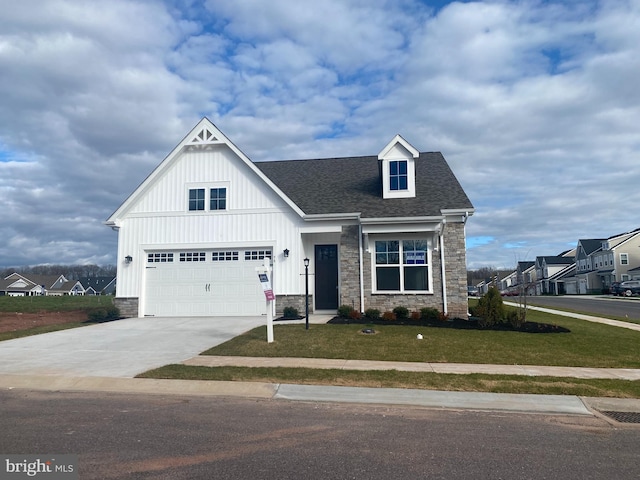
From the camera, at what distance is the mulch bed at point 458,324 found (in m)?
14.8

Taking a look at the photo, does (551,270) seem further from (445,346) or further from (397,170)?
(445,346)

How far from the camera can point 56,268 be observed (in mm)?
111562

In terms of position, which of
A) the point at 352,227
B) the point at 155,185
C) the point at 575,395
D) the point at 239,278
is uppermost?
the point at 155,185

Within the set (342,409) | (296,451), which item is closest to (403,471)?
(296,451)

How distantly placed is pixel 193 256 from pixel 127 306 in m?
3.21

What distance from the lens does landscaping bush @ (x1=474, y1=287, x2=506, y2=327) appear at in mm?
15250

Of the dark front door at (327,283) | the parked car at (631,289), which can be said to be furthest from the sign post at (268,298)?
the parked car at (631,289)

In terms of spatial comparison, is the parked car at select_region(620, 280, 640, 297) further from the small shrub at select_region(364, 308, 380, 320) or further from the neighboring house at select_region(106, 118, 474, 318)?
the small shrub at select_region(364, 308, 380, 320)

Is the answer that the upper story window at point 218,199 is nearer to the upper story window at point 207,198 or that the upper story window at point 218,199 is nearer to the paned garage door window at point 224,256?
the upper story window at point 207,198

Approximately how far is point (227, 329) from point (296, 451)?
10.2 m

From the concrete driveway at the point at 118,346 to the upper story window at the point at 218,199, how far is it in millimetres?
4486

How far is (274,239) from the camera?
1853cm

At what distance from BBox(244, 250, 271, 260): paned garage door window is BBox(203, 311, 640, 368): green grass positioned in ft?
13.9

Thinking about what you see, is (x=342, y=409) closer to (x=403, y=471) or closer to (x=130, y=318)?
(x=403, y=471)
